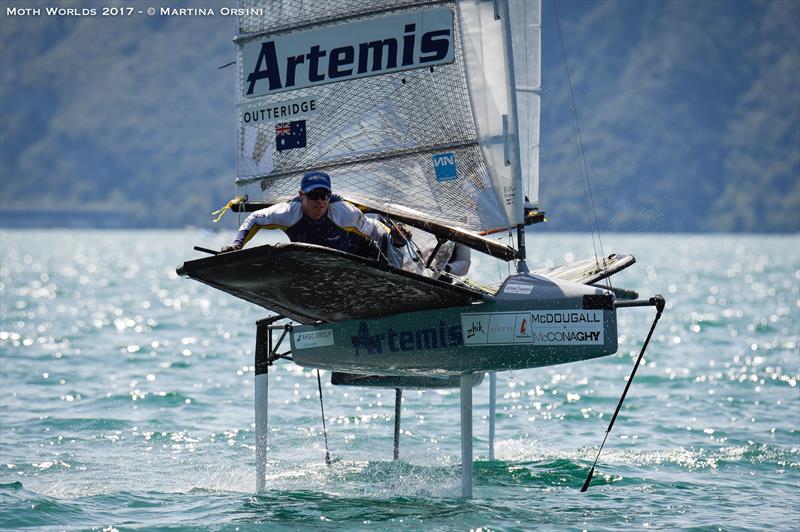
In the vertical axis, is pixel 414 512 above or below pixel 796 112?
below

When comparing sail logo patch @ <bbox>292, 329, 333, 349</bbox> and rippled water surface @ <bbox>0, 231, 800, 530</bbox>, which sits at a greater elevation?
sail logo patch @ <bbox>292, 329, 333, 349</bbox>

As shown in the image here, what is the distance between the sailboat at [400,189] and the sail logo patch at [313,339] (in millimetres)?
11

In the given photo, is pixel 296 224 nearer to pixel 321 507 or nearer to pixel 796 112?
pixel 321 507

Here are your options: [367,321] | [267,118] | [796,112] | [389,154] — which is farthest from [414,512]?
[796,112]

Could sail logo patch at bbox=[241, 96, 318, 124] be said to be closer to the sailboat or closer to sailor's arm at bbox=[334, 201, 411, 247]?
the sailboat

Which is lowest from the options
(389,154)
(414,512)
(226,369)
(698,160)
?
(414,512)

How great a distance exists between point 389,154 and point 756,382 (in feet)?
28.1

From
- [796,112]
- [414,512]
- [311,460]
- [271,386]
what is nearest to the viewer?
[414,512]

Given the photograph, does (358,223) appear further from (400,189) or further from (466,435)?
(466,435)

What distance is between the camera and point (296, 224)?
28.3 ft

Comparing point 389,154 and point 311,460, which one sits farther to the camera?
point 311,460

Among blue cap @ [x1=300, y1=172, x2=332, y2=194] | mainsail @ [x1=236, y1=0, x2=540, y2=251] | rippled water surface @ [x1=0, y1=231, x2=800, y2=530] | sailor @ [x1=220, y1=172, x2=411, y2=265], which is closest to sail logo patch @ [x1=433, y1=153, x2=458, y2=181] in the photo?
mainsail @ [x1=236, y1=0, x2=540, y2=251]

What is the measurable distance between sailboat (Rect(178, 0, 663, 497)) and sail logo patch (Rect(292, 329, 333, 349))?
11 millimetres

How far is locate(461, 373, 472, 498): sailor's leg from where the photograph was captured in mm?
8828
